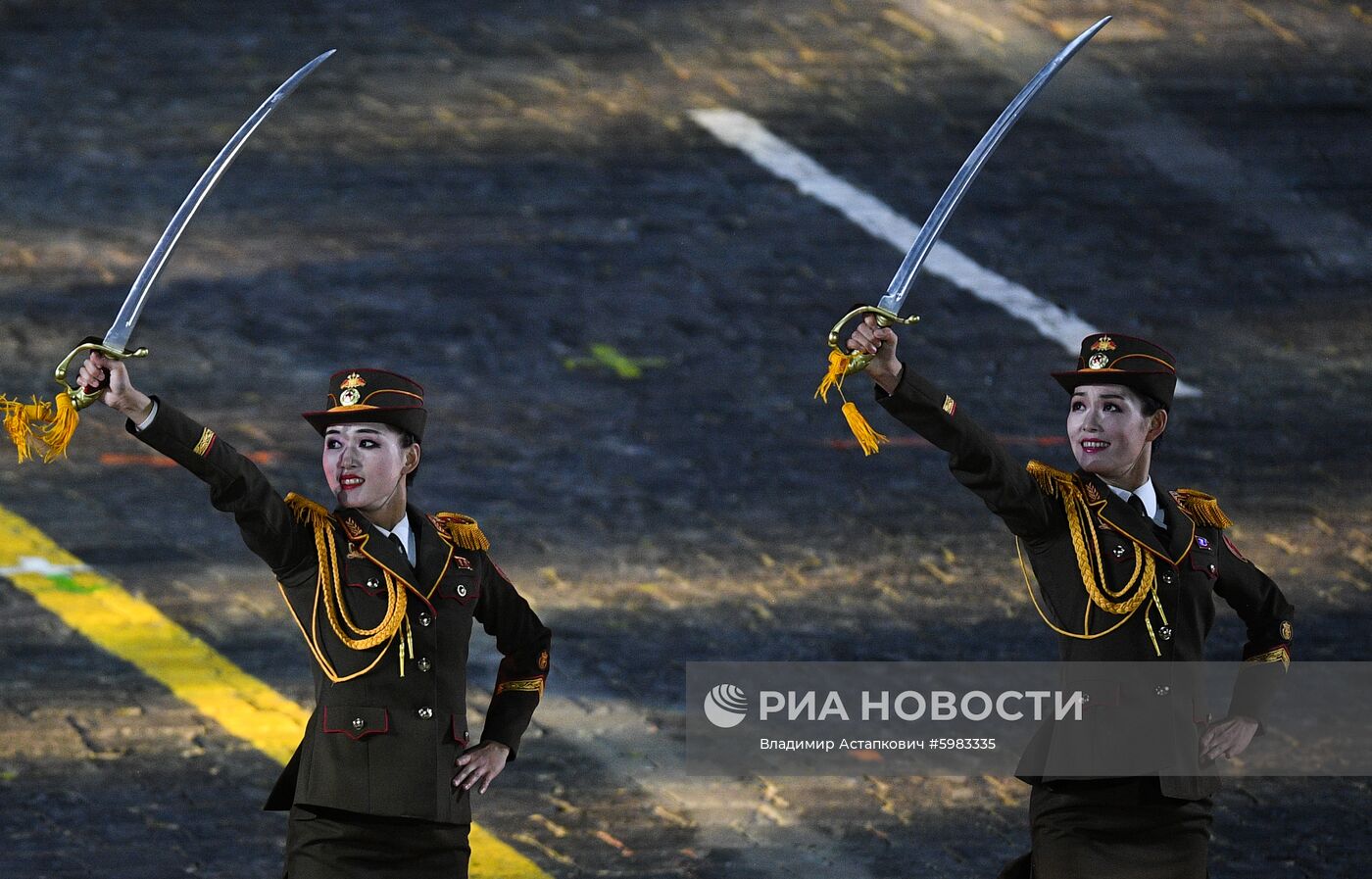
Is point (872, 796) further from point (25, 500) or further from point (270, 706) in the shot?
point (25, 500)

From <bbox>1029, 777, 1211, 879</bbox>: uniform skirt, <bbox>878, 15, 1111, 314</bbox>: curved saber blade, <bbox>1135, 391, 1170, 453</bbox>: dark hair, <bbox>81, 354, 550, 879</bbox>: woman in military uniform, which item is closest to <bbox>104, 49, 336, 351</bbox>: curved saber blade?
<bbox>81, 354, 550, 879</bbox>: woman in military uniform

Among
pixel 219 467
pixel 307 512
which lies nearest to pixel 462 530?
pixel 307 512

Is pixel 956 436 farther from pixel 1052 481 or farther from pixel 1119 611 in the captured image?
pixel 1119 611

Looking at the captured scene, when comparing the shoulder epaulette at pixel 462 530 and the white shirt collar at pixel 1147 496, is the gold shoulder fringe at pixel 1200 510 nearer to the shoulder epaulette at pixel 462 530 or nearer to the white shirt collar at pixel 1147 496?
the white shirt collar at pixel 1147 496

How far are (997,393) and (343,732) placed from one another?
21.7ft

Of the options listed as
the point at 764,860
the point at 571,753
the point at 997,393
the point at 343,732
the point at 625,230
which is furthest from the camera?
the point at 625,230

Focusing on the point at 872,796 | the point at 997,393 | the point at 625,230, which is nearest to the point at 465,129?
the point at 625,230

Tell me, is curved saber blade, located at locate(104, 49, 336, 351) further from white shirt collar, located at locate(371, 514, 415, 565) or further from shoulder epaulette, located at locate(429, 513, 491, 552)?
shoulder epaulette, located at locate(429, 513, 491, 552)

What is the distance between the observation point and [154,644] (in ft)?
33.2

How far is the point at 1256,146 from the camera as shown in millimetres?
14938

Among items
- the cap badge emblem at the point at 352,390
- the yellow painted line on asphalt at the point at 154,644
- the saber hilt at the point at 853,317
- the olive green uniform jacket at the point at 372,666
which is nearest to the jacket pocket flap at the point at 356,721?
the olive green uniform jacket at the point at 372,666

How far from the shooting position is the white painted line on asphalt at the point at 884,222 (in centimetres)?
1301

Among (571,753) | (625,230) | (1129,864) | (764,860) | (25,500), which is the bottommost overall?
(1129,864)

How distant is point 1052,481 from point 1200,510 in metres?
0.57
